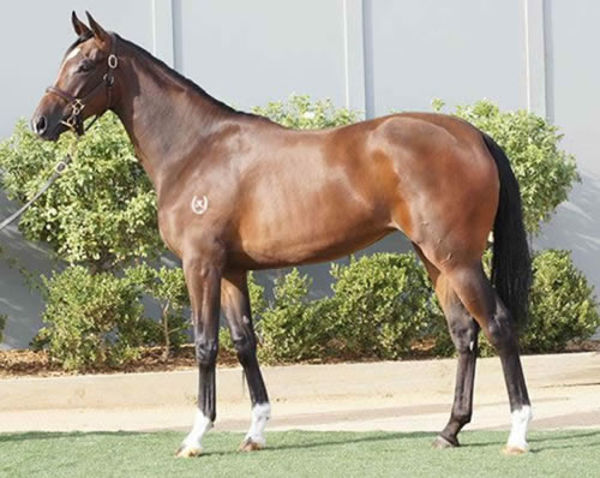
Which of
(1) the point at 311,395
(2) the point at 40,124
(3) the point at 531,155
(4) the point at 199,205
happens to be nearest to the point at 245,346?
(4) the point at 199,205

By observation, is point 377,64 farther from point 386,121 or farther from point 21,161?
point 386,121

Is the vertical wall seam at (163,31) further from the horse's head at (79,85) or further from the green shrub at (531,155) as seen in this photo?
the horse's head at (79,85)

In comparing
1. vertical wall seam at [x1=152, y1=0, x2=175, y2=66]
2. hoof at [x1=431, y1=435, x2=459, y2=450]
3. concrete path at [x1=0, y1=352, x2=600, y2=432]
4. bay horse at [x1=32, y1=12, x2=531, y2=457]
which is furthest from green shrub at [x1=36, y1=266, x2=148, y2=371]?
hoof at [x1=431, y1=435, x2=459, y2=450]

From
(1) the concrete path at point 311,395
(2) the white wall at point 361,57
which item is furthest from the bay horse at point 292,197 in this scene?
(2) the white wall at point 361,57

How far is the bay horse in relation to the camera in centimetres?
708

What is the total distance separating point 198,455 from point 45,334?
4.80 m

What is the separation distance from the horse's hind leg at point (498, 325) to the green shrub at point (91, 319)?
16.7 ft

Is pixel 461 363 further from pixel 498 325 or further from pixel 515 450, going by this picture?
pixel 515 450

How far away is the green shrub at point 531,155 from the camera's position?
12336 millimetres

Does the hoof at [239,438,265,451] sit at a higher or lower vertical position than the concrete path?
higher

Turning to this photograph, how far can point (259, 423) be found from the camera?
7648mm

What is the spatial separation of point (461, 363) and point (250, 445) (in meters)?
1.32

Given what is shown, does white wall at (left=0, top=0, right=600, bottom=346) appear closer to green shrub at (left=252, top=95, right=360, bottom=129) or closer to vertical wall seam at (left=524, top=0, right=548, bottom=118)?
vertical wall seam at (left=524, top=0, right=548, bottom=118)

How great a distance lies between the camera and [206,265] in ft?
23.9
